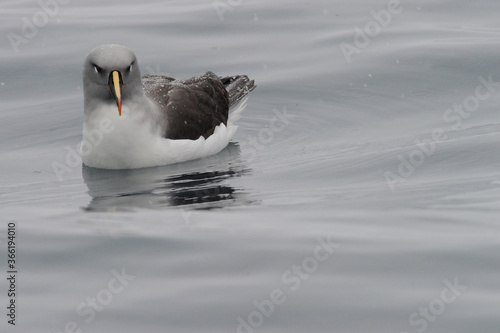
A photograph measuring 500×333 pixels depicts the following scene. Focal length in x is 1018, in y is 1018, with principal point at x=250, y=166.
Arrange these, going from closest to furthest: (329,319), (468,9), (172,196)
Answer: (329,319)
(172,196)
(468,9)

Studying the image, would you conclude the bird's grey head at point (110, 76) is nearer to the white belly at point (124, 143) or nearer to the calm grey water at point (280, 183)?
the white belly at point (124, 143)

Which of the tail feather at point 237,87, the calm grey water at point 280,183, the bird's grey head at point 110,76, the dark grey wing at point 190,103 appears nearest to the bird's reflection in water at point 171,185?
the calm grey water at point 280,183

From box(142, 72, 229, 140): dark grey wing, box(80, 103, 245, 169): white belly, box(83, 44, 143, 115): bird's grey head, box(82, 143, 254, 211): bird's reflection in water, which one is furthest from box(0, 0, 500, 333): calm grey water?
box(83, 44, 143, 115): bird's grey head

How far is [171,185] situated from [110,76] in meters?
1.26

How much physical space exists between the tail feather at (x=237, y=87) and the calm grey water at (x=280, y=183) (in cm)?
39

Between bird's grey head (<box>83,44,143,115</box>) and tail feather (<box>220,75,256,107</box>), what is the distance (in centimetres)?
203

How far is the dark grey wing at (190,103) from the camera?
10.1 metres

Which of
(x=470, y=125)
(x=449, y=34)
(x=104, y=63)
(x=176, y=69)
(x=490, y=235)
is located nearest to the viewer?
(x=490, y=235)

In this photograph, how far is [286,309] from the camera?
5633 millimetres

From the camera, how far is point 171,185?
9.08m

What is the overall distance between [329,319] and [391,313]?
34cm

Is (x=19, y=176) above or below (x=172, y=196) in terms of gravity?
above

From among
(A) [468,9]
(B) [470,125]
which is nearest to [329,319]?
(B) [470,125]

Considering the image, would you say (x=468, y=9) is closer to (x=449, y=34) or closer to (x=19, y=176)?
(x=449, y=34)
